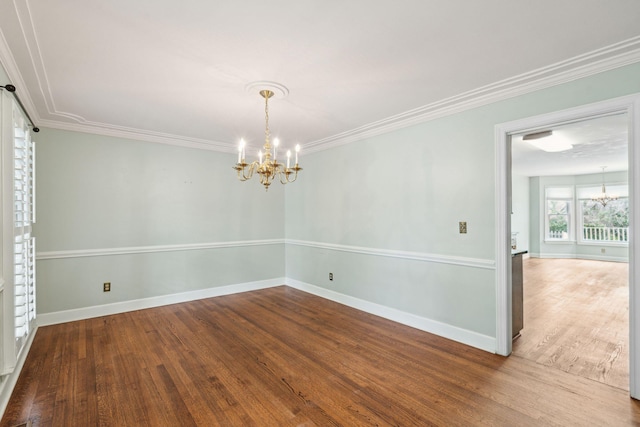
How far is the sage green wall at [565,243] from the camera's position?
29.1ft

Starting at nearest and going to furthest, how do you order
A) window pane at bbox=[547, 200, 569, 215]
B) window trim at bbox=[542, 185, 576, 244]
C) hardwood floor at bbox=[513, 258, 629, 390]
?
hardwood floor at bbox=[513, 258, 629, 390] → window trim at bbox=[542, 185, 576, 244] → window pane at bbox=[547, 200, 569, 215]

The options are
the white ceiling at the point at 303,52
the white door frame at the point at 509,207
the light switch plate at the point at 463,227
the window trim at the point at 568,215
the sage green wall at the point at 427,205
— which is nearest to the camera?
the white ceiling at the point at 303,52

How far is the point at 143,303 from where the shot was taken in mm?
4434

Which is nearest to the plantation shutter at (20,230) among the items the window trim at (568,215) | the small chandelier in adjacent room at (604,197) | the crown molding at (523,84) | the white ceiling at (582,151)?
the crown molding at (523,84)

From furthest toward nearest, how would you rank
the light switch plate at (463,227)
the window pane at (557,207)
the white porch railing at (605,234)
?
the window pane at (557,207), the white porch railing at (605,234), the light switch plate at (463,227)

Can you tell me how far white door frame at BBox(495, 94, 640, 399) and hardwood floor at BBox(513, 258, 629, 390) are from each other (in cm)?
32

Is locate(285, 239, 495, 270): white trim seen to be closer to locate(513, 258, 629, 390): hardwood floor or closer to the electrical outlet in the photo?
the electrical outlet

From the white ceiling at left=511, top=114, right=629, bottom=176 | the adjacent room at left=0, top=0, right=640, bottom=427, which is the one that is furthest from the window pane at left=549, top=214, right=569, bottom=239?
the adjacent room at left=0, top=0, right=640, bottom=427

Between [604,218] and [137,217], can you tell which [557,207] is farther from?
[137,217]

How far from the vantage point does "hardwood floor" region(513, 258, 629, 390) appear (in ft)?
9.12

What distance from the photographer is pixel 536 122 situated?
278 centimetres

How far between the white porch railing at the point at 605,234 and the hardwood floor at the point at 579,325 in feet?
9.26

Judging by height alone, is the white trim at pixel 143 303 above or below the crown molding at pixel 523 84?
below

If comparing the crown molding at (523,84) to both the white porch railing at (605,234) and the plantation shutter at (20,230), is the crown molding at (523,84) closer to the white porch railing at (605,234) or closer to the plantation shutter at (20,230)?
the plantation shutter at (20,230)
